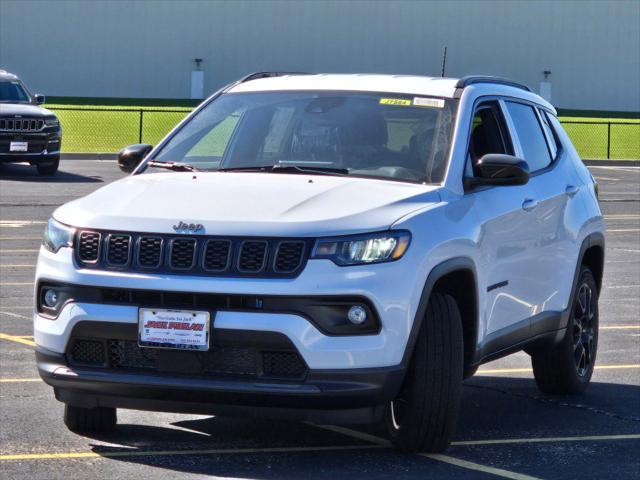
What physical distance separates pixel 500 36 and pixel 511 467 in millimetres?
69280

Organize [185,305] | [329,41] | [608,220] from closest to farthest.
Result: [185,305], [608,220], [329,41]

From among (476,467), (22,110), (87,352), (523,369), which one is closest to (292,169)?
(87,352)

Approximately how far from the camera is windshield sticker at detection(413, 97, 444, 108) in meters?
7.61

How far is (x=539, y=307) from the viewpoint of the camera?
26.9 feet

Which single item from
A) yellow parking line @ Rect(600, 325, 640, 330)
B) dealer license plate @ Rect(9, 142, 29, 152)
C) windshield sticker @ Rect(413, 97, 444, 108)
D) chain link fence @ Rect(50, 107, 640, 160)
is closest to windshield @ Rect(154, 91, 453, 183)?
windshield sticker @ Rect(413, 97, 444, 108)

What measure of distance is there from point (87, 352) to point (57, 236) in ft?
1.81

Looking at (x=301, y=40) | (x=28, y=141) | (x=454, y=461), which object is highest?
(x=454, y=461)

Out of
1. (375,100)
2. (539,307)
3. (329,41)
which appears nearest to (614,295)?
(539,307)

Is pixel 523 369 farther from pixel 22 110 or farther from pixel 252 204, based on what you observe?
pixel 22 110

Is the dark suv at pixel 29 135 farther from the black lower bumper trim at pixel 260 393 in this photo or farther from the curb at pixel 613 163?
the black lower bumper trim at pixel 260 393

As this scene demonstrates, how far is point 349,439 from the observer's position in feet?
23.9

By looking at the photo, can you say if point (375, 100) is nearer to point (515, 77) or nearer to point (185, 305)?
point (185, 305)

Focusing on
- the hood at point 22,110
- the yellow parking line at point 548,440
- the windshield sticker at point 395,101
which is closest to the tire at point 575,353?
the yellow parking line at point 548,440

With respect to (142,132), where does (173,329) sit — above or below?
above
